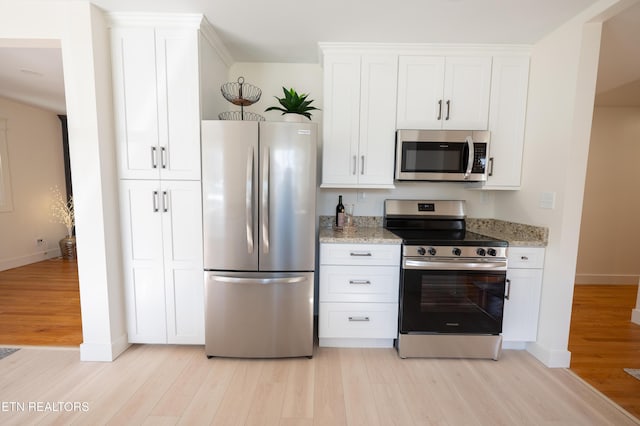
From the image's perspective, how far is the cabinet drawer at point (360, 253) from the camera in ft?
7.04

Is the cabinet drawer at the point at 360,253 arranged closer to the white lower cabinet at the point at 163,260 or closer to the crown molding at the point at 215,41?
the white lower cabinet at the point at 163,260

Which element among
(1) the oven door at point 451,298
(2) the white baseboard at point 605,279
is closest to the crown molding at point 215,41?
(1) the oven door at point 451,298

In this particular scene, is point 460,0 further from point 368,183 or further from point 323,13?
point 368,183

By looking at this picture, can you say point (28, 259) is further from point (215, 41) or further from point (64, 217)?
point (215, 41)

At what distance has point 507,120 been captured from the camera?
233 centimetres

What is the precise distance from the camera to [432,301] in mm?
2105

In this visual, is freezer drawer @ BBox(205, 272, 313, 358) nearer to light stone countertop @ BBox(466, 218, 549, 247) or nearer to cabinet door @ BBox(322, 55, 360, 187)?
cabinet door @ BBox(322, 55, 360, 187)

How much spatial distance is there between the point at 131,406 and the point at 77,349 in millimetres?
991

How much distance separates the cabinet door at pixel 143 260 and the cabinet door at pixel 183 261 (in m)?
0.06

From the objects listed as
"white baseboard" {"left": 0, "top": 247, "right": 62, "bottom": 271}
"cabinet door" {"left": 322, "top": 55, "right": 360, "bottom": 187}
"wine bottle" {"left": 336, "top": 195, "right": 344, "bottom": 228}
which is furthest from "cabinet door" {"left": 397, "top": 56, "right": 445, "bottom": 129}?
"white baseboard" {"left": 0, "top": 247, "right": 62, "bottom": 271}

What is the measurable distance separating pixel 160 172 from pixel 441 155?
2.35 metres

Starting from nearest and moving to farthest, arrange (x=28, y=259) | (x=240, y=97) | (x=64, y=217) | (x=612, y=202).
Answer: (x=240, y=97) → (x=612, y=202) → (x=28, y=259) → (x=64, y=217)

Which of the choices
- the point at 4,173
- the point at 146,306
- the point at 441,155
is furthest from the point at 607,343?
the point at 4,173

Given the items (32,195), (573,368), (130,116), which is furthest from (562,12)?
(32,195)
